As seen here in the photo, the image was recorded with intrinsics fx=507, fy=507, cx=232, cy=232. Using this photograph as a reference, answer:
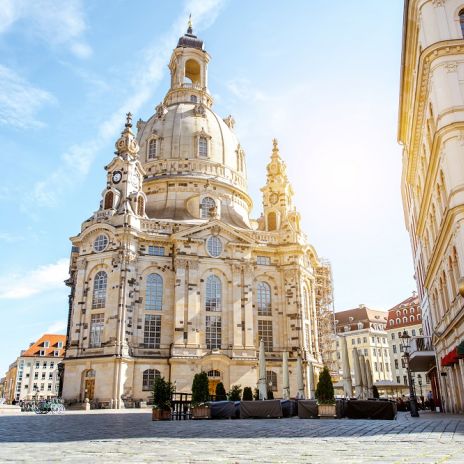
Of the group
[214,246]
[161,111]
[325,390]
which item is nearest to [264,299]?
[214,246]

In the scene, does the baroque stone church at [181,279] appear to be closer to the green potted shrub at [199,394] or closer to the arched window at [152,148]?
the arched window at [152,148]

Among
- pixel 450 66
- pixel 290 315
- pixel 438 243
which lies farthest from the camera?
pixel 290 315

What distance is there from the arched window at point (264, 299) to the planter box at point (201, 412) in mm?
28217

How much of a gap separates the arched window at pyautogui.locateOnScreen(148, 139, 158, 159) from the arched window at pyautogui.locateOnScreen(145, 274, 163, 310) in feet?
58.6

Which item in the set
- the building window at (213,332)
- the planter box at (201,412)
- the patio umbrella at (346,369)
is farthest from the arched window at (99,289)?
the patio umbrella at (346,369)

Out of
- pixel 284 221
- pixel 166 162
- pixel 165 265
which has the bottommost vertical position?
pixel 165 265

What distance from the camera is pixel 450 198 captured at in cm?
2202

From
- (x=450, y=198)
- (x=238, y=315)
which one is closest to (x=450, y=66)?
(x=450, y=198)

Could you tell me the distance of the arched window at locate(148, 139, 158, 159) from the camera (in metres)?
62.2

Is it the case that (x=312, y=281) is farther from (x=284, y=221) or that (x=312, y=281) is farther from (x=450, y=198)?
(x=450, y=198)

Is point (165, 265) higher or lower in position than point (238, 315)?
higher

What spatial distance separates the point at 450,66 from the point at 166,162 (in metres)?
41.0

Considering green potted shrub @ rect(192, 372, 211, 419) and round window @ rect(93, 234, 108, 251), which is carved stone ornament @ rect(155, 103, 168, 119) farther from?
green potted shrub @ rect(192, 372, 211, 419)

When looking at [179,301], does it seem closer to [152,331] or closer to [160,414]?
[152,331]
